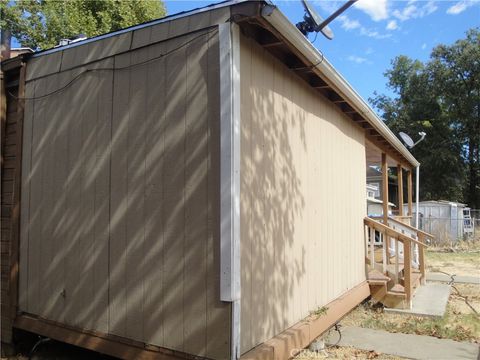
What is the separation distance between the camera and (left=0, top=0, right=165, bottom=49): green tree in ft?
50.4

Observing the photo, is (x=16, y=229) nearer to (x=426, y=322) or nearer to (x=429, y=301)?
(x=426, y=322)

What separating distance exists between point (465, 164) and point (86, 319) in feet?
107

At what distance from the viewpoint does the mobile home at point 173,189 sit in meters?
3.24

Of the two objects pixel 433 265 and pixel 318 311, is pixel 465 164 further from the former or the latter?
pixel 318 311

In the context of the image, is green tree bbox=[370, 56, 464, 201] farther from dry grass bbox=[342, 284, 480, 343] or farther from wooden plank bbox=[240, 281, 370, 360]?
wooden plank bbox=[240, 281, 370, 360]

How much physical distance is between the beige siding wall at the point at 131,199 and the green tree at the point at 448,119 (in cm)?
2948

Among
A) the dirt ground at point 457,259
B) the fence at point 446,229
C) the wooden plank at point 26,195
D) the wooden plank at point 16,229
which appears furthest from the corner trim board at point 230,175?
the fence at point 446,229

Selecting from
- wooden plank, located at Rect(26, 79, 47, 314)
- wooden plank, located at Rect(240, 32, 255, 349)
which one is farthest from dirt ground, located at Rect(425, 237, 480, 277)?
wooden plank, located at Rect(26, 79, 47, 314)

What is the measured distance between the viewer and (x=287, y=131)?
4211 millimetres

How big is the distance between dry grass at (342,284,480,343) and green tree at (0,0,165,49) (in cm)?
1335

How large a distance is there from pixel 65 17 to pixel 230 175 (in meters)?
14.9

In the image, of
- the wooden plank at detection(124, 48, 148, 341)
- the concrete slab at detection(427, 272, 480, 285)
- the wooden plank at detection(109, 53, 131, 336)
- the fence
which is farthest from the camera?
the fence

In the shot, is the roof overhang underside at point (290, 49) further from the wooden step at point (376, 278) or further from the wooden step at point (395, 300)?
the wooden step at point (395, 300)

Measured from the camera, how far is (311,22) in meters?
4.84
